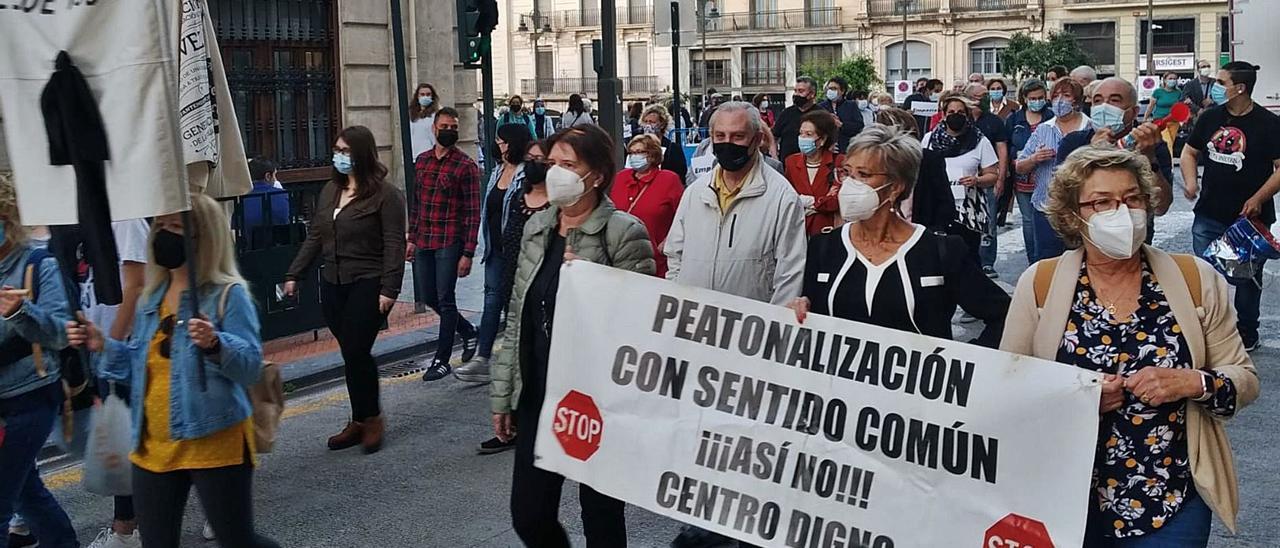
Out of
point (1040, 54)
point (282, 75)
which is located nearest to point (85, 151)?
point (282, 75)

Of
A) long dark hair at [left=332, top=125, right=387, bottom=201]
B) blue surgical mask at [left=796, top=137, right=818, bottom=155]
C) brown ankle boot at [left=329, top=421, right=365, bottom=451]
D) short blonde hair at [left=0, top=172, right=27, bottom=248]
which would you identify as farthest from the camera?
blue surgical mask at [left=796, top=137, right=818, bottom=155]

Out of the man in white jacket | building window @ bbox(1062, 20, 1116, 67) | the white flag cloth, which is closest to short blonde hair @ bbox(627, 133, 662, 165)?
the man in white jacket

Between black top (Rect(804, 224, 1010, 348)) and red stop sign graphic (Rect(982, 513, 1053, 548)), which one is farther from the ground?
black top (Rect(804, 224, 1010, 348))

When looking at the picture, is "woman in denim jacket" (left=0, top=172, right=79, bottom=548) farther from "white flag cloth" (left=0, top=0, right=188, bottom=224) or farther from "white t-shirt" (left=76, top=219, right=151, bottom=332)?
"white t-shirt" (left=76, top=219, right=151, bottom=332)

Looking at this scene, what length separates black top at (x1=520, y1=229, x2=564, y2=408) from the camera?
4727mm

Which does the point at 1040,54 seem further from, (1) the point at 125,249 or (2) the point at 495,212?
(1) the point at 125,249

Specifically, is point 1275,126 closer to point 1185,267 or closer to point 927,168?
point 927,168

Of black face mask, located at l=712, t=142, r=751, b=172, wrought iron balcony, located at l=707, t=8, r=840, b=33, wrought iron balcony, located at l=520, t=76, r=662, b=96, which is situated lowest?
black face mask, located at l=712, t=142, r=751, b=172

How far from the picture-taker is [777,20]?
208 feet

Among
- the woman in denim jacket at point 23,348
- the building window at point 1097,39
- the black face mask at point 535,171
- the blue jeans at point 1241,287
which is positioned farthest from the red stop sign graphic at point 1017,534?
the building window at point 1097,39

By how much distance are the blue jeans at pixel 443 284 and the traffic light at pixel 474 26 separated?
10.7 feet

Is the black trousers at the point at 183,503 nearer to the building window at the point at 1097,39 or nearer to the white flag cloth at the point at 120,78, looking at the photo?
the white flag cloth at the point at 120,78

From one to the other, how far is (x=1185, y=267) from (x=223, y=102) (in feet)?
12.2

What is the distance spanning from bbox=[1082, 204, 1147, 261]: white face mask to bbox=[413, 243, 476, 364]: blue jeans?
→ 19.4 ft
